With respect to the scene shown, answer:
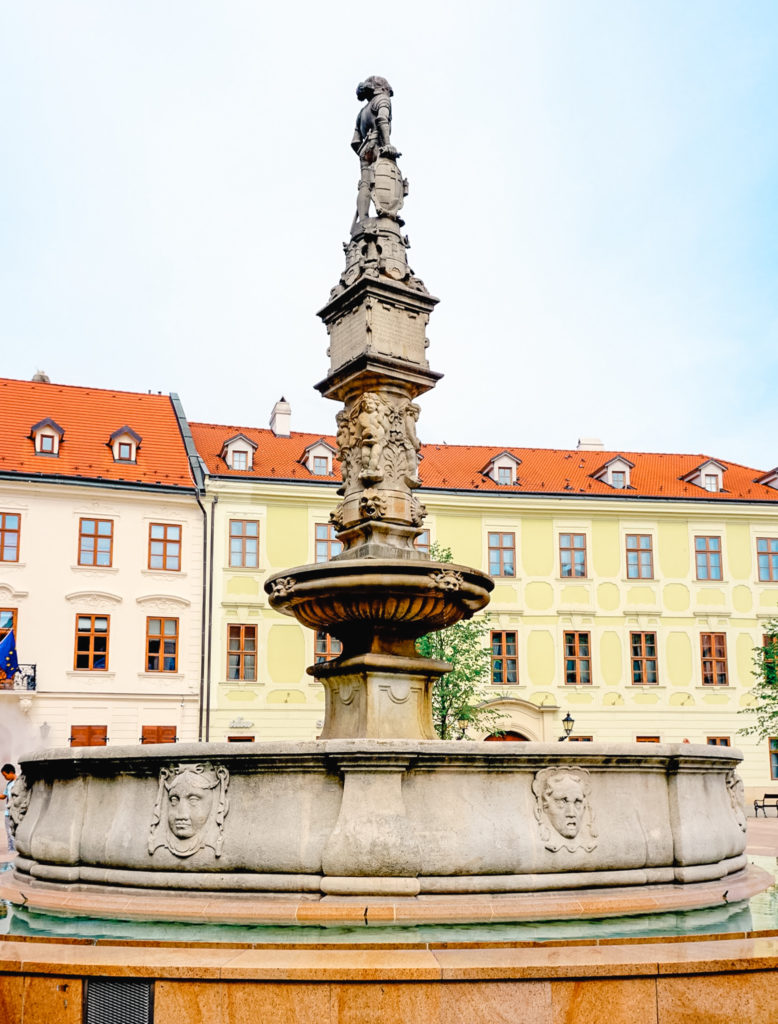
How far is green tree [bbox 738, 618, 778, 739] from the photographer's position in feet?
117

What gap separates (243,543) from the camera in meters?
36.4

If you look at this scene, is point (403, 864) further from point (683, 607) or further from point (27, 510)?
point (683, 607)

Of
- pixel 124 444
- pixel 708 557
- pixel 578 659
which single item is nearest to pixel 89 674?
pixel 124 444

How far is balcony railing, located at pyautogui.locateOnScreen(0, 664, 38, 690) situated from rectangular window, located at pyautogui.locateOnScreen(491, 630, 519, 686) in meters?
15.3

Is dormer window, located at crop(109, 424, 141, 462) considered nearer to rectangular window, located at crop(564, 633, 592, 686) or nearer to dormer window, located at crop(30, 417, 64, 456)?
dormer window, located at crop(30, 417, 64, 456)

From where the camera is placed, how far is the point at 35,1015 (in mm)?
4699

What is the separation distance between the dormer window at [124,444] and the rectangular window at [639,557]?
17888 millimetres

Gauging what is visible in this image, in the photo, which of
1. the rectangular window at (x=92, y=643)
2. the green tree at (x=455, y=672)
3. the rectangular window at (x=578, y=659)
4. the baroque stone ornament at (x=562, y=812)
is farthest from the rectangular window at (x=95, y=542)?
the baroque stone ornament at (x=562, y=812)

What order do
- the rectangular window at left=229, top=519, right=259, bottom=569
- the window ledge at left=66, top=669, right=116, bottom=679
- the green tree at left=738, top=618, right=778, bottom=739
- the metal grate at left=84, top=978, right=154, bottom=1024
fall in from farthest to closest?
1. the rectangular window at left=229, top=519, right=259, bottom=569
2. the green tree at left=738, top=618, right=778, bottom=739
3. the window ledge at left=66, top=669, right=116, bottom=679
4. the metal grate at left=84, top=978, right=154, bottom=1024

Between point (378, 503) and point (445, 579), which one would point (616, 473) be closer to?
point (378, 503)

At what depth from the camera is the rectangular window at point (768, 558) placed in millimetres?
39781

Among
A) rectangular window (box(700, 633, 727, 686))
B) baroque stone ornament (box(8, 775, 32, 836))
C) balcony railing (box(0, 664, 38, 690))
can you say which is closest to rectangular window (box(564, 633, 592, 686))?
rectangular window (box(700, 633, 727, 686))

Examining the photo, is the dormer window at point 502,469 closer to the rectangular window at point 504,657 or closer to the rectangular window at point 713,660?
the rectangular window at point 504,657

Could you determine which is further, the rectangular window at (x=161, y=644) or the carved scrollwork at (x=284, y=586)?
the rectangular window at (x=161, y=644)
